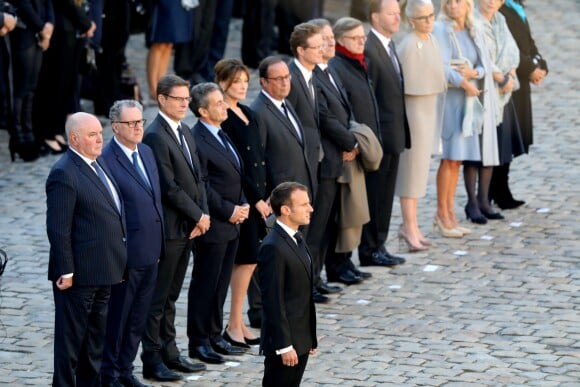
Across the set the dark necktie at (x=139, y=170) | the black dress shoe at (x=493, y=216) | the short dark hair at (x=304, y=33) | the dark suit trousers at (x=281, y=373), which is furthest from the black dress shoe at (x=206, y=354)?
the black dress shoe at (x=493, y=216)

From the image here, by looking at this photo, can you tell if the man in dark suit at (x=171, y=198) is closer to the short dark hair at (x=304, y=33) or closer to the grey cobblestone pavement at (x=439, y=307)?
the grey cobblestone pavement at (x=439, y=307)

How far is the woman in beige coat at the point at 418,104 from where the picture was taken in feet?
44.7

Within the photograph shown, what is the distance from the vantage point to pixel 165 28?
17.6 meters

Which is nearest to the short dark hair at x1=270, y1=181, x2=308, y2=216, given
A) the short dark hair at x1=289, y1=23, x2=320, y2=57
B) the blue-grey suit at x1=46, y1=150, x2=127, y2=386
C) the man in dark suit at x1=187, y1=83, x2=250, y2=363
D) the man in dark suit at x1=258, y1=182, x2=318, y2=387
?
the man in dark suit at x1=258, y1=182, x2=318, y2=387

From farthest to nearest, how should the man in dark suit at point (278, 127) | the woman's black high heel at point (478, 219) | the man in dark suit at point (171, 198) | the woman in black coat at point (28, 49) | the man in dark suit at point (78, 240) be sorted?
the woman in black coat at point (28, 49) → the woman's black high heel at point (478, 219) → the man in dark suit at point (278, 127) → the man in dark suit at point (171, 198) → the man in dark suit at point (78, 240)

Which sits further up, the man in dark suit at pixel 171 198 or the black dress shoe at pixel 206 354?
the man in dark suit at pixel 171 198

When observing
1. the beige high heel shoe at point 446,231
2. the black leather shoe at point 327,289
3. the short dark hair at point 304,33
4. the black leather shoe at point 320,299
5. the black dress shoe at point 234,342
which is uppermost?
the short dark hair at point 304,33

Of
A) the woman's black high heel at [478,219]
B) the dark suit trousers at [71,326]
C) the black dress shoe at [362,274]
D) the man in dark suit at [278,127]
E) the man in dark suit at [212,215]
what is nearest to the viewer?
the dark suit trousers at [71,326]

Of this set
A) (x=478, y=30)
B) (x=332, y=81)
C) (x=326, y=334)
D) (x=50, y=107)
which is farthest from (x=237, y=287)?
(x=50, y=107)

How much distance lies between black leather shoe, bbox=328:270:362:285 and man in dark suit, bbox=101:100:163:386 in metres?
2.91

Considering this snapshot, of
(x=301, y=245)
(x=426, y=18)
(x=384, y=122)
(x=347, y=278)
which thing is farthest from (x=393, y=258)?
(x=301, y=245)

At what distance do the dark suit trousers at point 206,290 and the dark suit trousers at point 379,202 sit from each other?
251 centimetres

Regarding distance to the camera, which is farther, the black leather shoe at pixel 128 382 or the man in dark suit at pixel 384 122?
the man in dark suit at pixel 384 122

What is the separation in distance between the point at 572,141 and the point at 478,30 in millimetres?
3303
